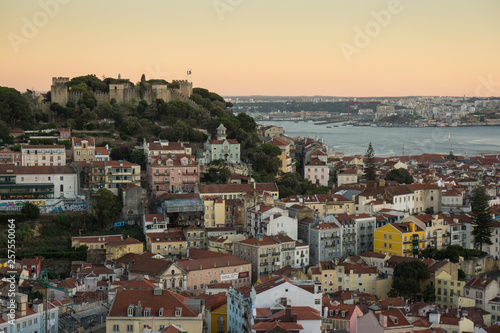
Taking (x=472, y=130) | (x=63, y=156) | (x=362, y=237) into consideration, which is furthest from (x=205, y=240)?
(x=472, y=130)

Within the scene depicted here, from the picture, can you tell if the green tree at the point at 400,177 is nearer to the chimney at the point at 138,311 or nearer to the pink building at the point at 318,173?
the pink building at the point at 318,173

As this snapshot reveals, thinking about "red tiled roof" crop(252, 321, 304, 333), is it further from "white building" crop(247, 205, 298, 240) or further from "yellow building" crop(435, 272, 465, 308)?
"white building" crop(247, 205, 298, 240)

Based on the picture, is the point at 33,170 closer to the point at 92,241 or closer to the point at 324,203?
the point at 92,241

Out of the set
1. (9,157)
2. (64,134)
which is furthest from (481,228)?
(9,157)

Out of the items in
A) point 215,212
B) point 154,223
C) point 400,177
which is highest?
point 400,177

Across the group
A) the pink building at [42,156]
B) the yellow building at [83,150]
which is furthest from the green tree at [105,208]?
the yellow building at [83,150]

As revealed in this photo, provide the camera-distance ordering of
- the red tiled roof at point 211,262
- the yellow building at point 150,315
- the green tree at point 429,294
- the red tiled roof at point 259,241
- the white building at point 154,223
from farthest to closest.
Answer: the white building at point 154,223 → the red tiled roof at point 259,241 → the green tree at point 429,294 → the red tiled roof at point 211,262 → the yellow building at point 150,315
